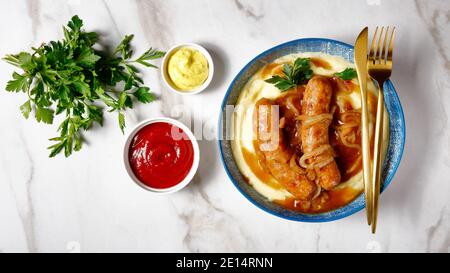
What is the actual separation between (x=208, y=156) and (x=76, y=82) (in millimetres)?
1276

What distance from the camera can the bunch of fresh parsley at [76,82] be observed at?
357cm

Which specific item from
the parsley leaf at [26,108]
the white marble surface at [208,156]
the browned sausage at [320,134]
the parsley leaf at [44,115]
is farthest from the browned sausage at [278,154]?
the parsley leaf at [26,108]

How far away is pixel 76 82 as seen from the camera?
3.57m

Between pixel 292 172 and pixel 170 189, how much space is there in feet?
3.31

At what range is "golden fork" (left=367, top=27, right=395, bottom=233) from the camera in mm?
3301

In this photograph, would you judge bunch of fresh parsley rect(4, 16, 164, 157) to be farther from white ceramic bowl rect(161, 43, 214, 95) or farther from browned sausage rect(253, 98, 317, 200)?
browned sausage rect(253, 98, 317, 200)

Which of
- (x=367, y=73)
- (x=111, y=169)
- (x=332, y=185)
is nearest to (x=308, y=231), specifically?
(x=332, y=185)

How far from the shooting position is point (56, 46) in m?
3.75

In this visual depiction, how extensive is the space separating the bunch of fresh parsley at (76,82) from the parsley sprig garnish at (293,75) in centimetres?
104

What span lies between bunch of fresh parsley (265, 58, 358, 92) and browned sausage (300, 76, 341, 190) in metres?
0.16

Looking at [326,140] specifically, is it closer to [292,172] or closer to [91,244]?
[292,172]

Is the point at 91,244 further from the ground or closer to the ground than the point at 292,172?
closer to the ground

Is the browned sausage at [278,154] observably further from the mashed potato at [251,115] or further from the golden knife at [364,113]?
the golden knife at [364,113]

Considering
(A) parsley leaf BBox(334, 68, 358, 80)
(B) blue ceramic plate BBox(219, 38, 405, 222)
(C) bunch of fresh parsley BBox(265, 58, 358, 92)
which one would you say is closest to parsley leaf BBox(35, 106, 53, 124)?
(B) blue ceramic plate BBox(219, 38, 405, 222)
